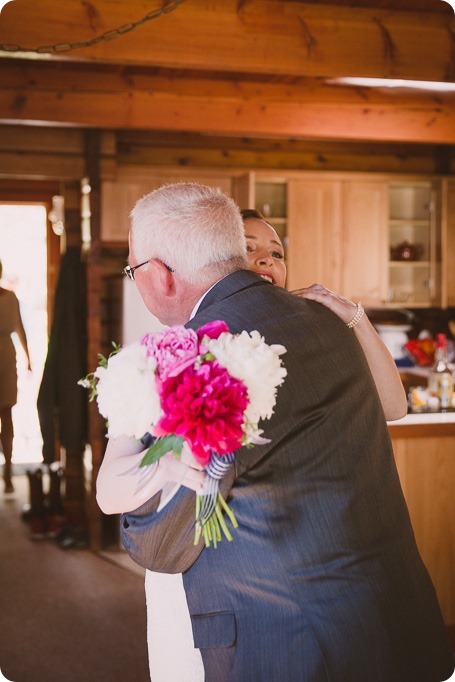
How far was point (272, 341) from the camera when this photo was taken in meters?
1.22

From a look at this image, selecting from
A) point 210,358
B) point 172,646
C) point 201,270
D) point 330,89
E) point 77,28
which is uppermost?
point 330,89

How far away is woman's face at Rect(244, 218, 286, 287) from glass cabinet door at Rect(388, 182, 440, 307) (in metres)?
4.12

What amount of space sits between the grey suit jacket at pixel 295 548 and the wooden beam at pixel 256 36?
2.20 meters

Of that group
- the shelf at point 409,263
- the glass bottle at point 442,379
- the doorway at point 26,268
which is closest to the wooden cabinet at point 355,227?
the shelf at point 409,263

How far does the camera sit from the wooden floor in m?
3.42

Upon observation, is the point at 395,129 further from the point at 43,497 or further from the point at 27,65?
the point at 43,497

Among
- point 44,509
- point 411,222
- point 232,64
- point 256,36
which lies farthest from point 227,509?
point 411,222

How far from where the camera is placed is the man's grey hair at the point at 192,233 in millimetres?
1315

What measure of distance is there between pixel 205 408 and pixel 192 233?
0.38 metres

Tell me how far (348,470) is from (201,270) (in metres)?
0.43

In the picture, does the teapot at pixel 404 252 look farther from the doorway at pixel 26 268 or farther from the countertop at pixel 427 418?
the doorway at pixel 26 268

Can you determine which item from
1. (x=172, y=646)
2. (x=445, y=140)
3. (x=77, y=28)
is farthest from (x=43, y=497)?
(x=172, y=646)

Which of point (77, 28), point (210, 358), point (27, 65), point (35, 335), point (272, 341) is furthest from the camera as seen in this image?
point (35, 335)

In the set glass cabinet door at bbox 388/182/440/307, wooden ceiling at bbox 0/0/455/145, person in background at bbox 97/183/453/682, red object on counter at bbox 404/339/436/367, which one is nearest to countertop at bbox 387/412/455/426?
wooden ceiling at bbox 0/0/455/145
